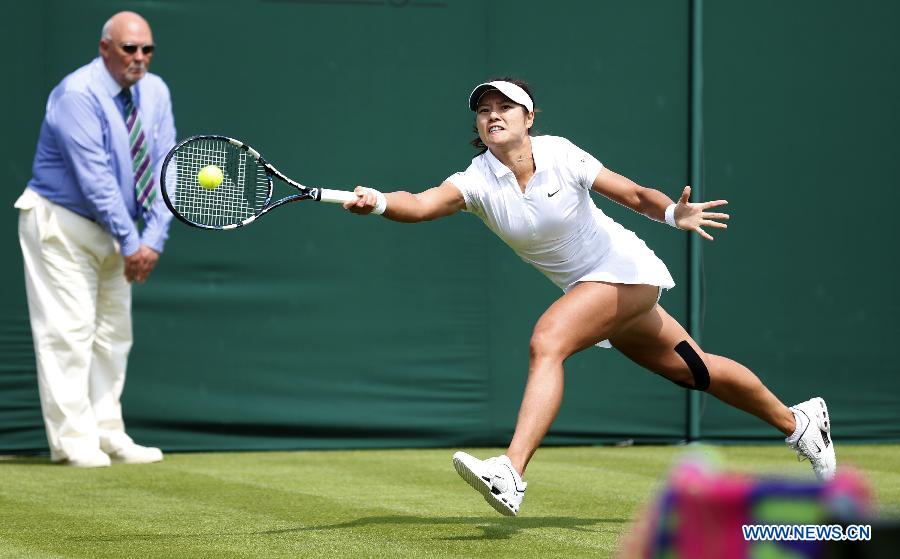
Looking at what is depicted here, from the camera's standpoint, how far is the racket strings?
16.4ft

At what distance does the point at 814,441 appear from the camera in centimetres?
507

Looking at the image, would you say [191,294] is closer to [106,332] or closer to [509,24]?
[106,332]

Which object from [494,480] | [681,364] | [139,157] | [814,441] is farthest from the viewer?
[139,157]

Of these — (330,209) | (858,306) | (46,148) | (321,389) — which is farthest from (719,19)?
(46,148)

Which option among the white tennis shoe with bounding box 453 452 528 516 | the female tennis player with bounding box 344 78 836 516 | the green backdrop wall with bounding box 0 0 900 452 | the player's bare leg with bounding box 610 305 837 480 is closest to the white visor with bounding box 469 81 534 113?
the female tennis player with bounding box 344 78 836 516

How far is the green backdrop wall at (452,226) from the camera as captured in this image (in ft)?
25.0

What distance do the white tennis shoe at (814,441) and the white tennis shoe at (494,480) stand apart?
138cm

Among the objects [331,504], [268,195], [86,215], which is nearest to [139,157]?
[86,215]

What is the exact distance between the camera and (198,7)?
7.63 metres

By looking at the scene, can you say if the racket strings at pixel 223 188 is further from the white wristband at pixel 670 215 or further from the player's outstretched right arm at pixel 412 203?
the white wristband at pixel 670 215

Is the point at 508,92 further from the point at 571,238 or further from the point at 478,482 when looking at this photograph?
the point at 478,482

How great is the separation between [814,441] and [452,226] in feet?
10.8

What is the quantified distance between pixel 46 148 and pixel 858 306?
15.4 feet

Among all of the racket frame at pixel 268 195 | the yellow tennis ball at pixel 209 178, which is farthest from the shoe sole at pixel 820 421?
the yellow tennis ball at pixel 209 178
